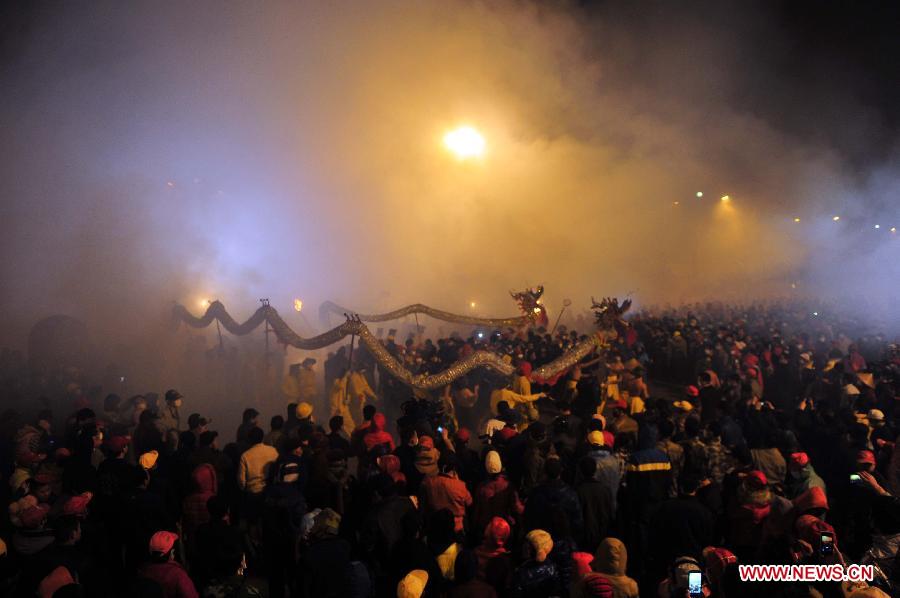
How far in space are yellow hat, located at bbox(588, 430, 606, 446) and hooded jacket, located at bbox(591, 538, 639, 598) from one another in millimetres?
1702

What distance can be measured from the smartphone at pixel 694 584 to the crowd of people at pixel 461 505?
0.06 ft

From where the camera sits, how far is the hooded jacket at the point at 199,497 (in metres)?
4.34

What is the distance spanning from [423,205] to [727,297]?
20.0 m

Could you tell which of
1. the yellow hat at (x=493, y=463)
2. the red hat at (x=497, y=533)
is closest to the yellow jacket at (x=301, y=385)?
the yellow hat at (x=493, y=463)

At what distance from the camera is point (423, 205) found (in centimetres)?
2256

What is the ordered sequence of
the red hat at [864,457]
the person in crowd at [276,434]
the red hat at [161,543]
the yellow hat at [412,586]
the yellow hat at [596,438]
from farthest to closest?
the person in crowd at [276,434]
the yellow hat at [596,438]
the red hat at [864,457]
the red hat at [161,543]
the yellow hat at [412,586]

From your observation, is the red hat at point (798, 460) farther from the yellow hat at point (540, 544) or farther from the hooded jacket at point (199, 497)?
the hooded jacket at point (199, 497)

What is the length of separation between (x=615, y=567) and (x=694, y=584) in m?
0.50

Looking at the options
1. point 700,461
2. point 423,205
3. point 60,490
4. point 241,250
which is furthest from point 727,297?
point 60,490

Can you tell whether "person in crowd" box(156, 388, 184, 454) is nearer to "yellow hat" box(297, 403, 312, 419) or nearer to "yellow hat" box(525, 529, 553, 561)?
"yellow hat" box(297, 403, 312, 419)

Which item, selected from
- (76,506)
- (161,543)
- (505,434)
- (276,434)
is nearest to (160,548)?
(161,543)

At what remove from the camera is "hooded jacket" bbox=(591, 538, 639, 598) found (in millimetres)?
2988

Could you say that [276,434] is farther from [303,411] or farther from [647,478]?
[647,478]

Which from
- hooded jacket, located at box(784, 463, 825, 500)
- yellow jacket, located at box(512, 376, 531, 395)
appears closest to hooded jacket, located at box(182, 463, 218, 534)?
yellow jacket, located at box(512, 376, 531, 395)
